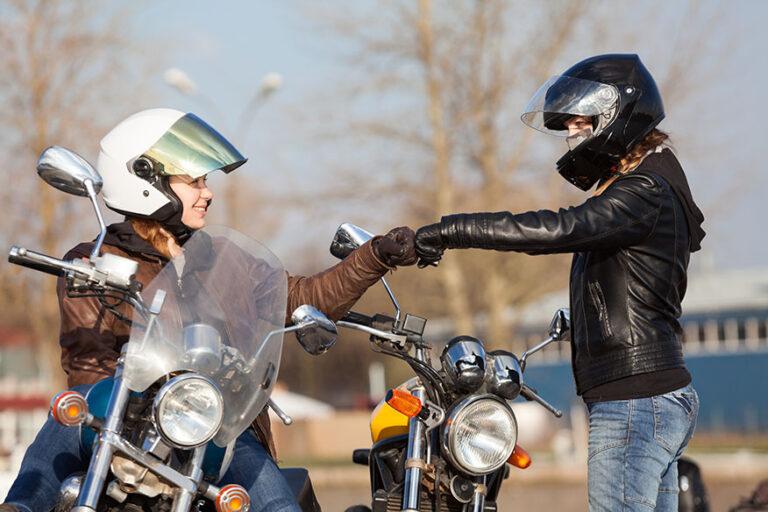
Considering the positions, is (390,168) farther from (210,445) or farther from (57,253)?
(210,445)

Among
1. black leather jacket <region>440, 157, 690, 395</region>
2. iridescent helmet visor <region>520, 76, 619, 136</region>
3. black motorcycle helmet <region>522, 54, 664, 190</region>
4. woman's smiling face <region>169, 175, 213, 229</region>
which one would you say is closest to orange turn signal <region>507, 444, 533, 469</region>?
black leather jacket <region>440, 157, 690, 395</region>

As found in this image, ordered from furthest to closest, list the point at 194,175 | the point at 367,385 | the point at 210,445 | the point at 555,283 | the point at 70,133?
the point at 367,385 < the point at 555,283 < the point at 70,133 < the point at 194,175 < the point at 210,445

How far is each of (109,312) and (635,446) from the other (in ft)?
5.84

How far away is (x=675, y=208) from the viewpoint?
3.44 meters

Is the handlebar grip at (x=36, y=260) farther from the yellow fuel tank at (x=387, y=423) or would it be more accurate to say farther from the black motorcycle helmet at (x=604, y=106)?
the black motorcycle helmet at (x=604, y=106)

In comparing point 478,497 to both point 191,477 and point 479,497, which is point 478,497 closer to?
point 479,497

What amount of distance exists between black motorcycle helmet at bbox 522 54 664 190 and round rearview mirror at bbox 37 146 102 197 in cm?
161

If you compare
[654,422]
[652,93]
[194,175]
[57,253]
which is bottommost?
[654,422]

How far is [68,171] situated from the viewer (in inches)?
118

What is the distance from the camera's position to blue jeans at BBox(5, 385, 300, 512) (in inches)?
121

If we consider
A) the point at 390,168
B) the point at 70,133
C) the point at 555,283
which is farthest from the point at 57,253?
the point at 555,283

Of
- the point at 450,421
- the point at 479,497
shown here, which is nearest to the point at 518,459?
the point at 479,497

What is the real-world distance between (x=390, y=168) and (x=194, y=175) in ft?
56.7

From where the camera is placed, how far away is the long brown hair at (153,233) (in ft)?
12.4
